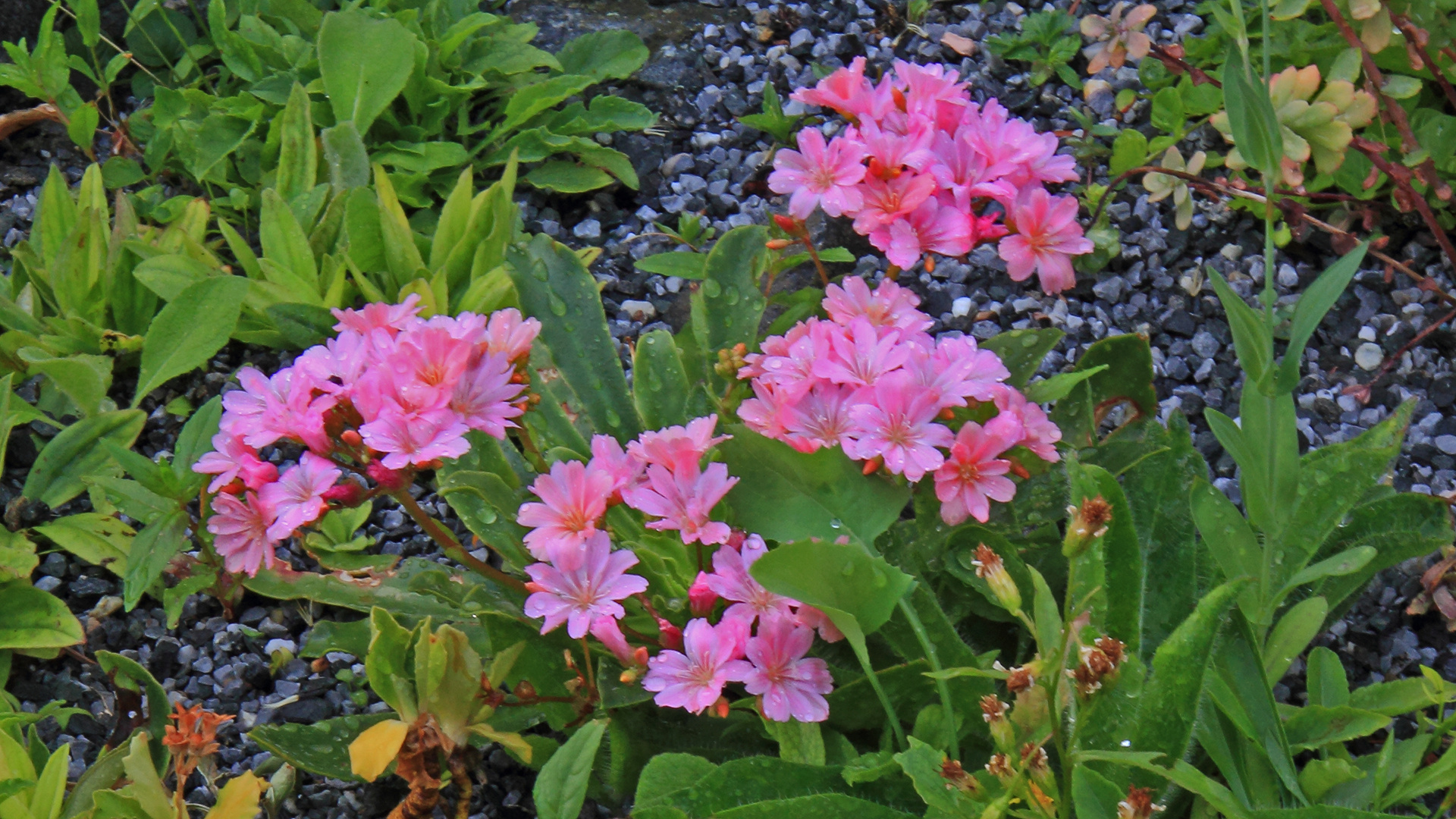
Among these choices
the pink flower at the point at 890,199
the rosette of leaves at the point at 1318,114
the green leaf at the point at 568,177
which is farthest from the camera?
the green leaf at the point at 568,177

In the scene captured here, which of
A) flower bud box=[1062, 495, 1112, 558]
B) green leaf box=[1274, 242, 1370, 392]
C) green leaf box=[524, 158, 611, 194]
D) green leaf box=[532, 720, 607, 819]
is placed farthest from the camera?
green leaf box=[524, 158, 611, 194]

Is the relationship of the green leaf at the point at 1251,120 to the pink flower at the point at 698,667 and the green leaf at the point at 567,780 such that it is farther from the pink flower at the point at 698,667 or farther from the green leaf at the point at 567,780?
the green leaf at the point at 567,780

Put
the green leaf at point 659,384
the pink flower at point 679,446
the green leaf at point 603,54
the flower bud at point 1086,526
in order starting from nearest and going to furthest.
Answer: the flower bud at point 1086,526, the pink flower at point 679,446, the green leaf at point 659,384, the green leaf at point 603,54

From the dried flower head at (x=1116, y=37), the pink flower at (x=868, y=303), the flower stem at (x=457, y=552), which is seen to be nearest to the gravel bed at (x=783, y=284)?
the flower stem at (x=457, y=552)

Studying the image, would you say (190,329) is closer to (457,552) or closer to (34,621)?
(34,621)

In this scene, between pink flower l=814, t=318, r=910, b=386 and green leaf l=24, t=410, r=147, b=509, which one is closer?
pink flower l=814, t=318, r=910, b=386

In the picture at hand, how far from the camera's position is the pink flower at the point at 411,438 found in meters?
1.38

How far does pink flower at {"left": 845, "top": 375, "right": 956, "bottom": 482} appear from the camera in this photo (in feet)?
4.55

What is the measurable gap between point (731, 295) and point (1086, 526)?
87 centimetres

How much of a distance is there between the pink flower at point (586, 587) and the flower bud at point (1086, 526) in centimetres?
49

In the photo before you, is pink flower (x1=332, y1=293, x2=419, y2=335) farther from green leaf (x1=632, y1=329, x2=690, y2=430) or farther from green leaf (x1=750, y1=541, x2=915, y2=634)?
green leaf (x1=750, y1=541, x2=915, y2=634)

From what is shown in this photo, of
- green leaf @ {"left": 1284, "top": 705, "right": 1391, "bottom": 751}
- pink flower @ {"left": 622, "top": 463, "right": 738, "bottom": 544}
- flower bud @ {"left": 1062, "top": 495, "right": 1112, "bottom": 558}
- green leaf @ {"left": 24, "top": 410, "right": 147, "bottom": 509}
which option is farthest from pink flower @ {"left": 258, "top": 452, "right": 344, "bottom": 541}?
green leaf @ {"left": 1284, "top": 705, "right": 1391, "bottom": 751}

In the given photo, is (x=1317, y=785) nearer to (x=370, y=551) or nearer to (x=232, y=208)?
(x=370, y=551)

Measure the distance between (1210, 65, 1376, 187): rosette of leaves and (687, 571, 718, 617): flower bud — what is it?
1.15m
